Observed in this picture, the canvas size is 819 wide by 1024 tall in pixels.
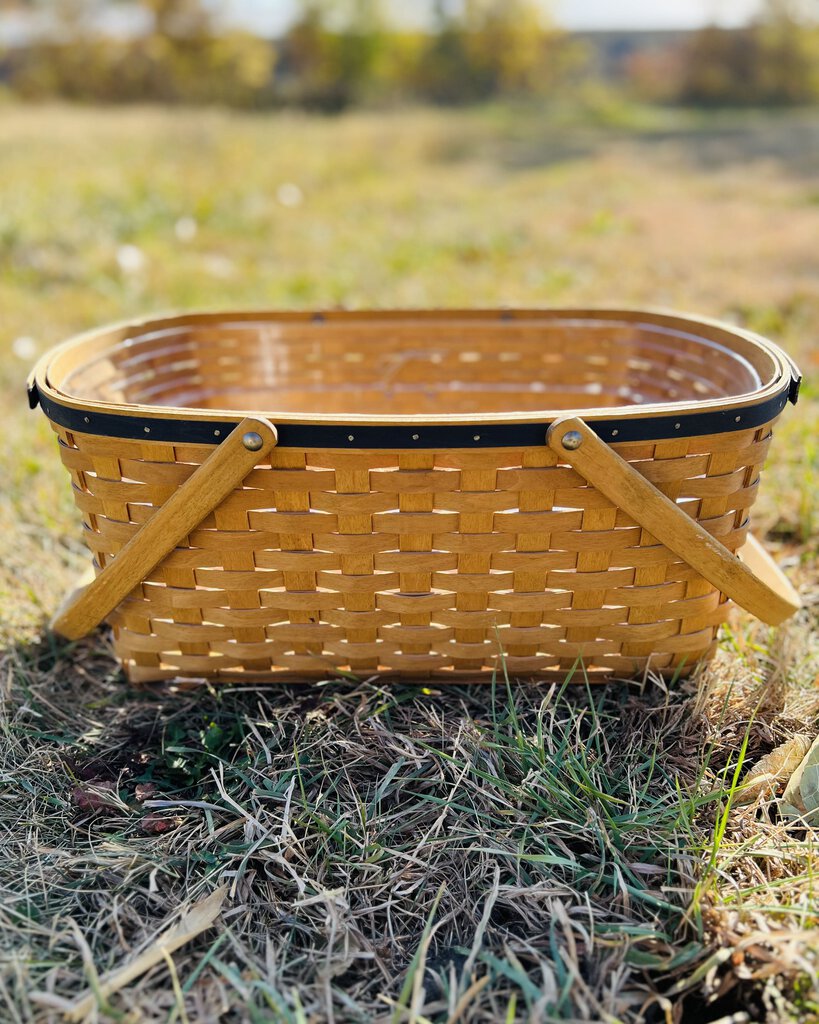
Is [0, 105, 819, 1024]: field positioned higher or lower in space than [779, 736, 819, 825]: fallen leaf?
lower

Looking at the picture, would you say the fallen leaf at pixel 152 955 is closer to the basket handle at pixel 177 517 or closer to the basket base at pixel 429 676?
the basket base at pixel 429 676

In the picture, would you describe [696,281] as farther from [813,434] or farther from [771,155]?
[771,155]

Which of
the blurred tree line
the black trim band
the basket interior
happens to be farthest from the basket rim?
the blurred tree line

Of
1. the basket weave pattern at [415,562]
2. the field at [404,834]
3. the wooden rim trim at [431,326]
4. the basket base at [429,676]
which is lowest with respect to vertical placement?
the field at [404,834]

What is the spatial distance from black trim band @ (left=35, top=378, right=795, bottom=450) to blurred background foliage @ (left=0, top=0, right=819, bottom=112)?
67.5 feet

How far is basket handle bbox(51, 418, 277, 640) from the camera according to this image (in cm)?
135

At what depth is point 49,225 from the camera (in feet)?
17.7

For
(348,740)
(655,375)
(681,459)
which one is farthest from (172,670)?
(655,375)

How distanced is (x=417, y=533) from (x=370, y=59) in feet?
100

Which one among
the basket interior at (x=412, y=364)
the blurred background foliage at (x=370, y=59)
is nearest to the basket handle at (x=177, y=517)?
the basket interior at (x=412, y=364)

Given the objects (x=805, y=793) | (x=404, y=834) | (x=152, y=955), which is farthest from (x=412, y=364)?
(x=152, y=955)

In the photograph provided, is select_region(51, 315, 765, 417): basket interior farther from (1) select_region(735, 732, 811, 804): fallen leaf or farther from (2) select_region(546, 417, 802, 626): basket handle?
(1) select_region(735, 732, 811, 804): fallen leaf

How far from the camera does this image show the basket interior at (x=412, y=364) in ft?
7.38

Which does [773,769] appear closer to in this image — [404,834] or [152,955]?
[404,834]
